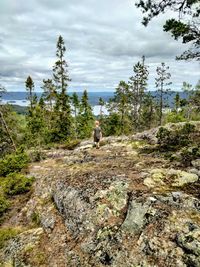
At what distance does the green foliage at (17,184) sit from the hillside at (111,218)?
46 centimetres

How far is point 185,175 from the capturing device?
1007 cm

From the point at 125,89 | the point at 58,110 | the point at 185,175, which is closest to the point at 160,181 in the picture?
the point at 185,175

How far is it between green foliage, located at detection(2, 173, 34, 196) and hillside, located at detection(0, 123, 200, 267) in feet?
1.51

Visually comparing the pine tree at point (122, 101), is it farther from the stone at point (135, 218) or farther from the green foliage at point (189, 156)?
the stone at point (135, 218)

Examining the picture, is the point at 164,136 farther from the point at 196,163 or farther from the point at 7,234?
the point at 7,234

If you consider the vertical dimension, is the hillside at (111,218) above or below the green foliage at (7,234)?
above

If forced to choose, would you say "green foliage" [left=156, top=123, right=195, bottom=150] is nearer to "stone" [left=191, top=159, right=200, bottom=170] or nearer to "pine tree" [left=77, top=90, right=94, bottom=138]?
"stone" [left=191, top=159, right=200, bottom=170]

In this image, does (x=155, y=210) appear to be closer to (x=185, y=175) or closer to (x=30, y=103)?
(x=185, y=175)

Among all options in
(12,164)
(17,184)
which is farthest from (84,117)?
(17,184)

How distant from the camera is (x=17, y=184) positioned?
44.9 feet

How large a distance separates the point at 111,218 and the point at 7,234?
14.1ft

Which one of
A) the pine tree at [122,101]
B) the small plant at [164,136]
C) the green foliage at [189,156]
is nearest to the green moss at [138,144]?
the small plant at [164,136]

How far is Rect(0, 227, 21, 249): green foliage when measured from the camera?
9.90 m

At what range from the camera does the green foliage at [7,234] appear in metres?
9.90
